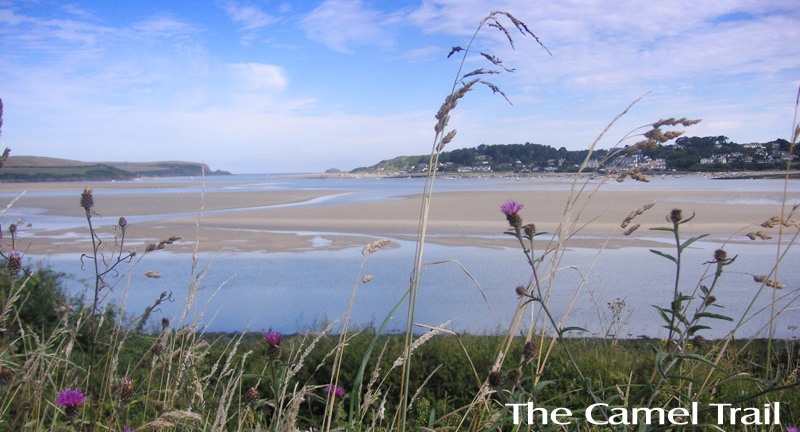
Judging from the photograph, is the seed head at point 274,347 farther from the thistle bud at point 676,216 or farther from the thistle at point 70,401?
the thistle bud at point 676,216

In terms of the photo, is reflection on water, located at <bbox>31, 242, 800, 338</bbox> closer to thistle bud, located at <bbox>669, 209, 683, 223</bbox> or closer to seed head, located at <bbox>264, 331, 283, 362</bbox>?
thistle bud, located at <bbox>669, 209, 683, 223</bbox>

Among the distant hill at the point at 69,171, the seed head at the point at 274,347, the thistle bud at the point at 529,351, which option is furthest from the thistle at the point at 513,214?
the distant hill at the point at 69,171

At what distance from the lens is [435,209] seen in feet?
69.5

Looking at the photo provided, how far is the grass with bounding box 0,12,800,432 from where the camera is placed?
5.04ft

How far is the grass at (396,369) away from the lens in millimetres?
1536

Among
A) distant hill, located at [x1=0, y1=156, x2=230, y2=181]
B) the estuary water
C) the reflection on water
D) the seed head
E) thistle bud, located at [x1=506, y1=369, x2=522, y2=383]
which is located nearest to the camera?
the seed head

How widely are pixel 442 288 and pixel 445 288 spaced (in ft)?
0.16

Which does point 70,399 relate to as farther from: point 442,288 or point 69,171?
point 69,171

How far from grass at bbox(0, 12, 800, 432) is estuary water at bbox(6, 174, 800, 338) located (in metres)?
0.69

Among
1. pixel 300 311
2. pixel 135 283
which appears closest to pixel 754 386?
pixel 300 311

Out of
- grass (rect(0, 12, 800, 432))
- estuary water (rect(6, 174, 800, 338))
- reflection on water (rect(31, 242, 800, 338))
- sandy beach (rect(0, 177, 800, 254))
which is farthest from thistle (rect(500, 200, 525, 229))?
sandy beach (rect(0, 177, 800, 254))

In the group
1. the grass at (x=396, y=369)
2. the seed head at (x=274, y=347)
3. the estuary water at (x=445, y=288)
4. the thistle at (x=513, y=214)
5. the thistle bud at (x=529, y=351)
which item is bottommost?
the estuary water at (x=445, y=288)

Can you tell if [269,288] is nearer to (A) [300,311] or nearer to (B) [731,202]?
(A) [300,311]

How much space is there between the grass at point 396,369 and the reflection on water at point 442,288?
76 cm
